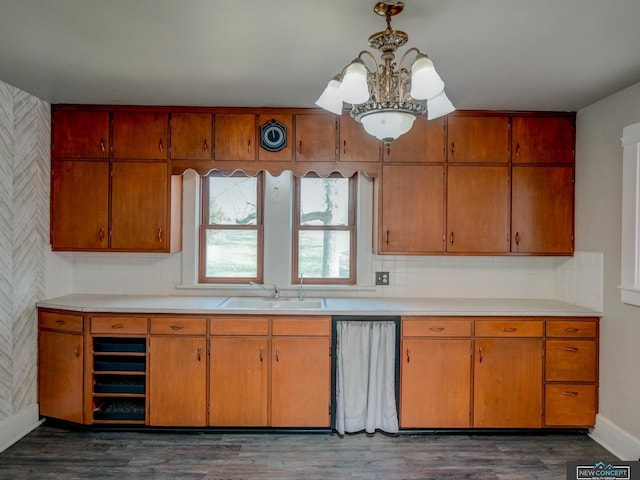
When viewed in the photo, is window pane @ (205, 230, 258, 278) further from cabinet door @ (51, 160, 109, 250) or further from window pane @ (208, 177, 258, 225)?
cabinet door @ (51, 160, 109, 250)

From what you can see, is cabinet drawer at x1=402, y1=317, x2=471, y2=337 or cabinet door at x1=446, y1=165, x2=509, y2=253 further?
cabinet door at x1=446, y1=165, x2=509, y2=253

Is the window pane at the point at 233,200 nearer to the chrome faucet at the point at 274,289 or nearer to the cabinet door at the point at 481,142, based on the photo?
the chrome faucet at the point at 274,289

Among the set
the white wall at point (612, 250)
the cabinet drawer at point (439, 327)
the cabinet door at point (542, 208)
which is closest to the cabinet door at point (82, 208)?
the cabinet drawer at point (439, 327)

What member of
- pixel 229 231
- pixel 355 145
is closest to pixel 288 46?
pixel 355 145

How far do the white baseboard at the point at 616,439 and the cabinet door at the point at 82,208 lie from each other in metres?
4.02

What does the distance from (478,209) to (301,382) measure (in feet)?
6.39

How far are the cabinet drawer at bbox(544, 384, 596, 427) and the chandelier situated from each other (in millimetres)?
2375

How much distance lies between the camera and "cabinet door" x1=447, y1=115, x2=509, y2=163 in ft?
10.8

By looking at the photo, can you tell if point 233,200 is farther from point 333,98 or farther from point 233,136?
point 333,98

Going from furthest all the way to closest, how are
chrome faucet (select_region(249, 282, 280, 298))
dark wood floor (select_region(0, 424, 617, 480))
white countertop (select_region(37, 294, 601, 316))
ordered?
chrome faucet (select_region(249, 282, 280, 298))
white countertop (select_region(37, 294, 601, 316))
dark wood floor (select_region(0, 424, 617, 480))

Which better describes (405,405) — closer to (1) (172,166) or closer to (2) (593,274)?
(2) (593,274)

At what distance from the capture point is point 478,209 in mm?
3301

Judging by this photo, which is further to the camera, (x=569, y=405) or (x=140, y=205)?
(x=140, y=205)

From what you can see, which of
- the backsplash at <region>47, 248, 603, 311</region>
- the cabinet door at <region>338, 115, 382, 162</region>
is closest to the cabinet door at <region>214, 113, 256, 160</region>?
the cabinet door at <region>338, 115, 382, 162</region>
